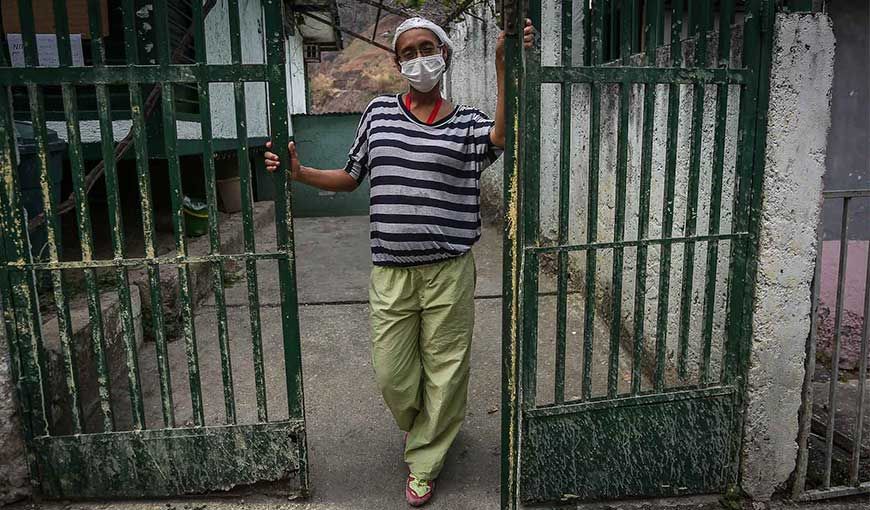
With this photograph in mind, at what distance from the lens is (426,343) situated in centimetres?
289

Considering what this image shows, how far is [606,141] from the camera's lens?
4820mm

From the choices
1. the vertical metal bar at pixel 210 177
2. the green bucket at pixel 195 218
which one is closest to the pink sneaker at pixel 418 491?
the vertical metal bar at pixel 210 177

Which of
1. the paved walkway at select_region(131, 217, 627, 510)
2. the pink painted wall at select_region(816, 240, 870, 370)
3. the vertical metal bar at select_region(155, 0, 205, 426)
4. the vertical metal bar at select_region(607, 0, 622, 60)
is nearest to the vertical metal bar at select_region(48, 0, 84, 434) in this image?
the vertical metal bar at select_region(155, 0, 205, 426)

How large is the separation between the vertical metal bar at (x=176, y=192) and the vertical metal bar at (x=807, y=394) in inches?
98.9

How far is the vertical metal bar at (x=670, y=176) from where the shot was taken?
2588 mm

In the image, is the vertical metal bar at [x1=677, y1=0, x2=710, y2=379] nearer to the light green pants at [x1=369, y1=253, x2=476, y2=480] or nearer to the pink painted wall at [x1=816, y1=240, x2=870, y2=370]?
the light green pants at [x1=369, y1=253, x2=476, y2=480]

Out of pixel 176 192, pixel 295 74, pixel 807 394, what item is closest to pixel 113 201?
pixel 176 192

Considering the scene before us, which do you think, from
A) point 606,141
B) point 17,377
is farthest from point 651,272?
point 17,377

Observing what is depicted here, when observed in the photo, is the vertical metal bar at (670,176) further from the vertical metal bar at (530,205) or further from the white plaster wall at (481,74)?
the white plaster wall at (481,74)

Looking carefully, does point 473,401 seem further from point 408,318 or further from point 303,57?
point 303,57

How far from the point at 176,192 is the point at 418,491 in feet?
5.10

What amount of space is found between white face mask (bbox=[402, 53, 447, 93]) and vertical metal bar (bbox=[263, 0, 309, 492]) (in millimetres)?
483

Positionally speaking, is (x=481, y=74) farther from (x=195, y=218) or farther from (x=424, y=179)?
(x=424, y=179)

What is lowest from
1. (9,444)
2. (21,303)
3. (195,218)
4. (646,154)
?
(9,444)
